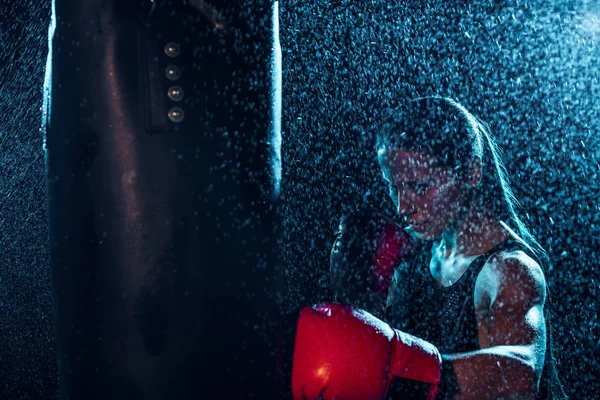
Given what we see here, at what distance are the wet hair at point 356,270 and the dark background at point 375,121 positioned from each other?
4.12 feet

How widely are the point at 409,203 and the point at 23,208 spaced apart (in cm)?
217

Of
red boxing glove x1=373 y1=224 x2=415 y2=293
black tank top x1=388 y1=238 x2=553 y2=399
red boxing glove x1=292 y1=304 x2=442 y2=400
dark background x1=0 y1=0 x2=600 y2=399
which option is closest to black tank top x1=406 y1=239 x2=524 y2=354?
black tank top x1=388 y1=238 x2=553 y2=399

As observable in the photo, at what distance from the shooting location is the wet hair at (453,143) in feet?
3.97

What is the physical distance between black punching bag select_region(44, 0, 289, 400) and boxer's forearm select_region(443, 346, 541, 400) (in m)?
0.35

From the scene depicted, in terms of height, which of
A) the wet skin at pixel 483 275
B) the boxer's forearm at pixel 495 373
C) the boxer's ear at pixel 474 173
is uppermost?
the boxer's ear at pixel 474 173

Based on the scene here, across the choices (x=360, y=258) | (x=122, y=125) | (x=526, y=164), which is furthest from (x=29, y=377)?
(x=526, y=164)

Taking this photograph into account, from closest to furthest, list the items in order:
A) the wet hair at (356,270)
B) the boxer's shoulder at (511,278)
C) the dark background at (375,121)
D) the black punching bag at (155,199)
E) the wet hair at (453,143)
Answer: the black punching bag at (155,199) → the boxer's shoulder at (511,278) → the wet hair at (356,270) → the wet hair at (453,143) → the dark background at (375,121)

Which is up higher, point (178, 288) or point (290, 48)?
point (290, 48)

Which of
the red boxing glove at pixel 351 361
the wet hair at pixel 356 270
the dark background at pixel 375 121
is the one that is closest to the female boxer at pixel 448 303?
the red boxing glove at pixel 351 361

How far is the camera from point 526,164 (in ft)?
9.86

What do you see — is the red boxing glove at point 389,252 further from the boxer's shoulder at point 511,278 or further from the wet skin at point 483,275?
the boxer's shoulder at point 511,278

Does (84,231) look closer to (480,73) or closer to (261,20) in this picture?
(261,20)

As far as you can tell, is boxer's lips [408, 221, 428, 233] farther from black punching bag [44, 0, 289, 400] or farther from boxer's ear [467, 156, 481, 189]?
black punching bag [44, 0, 289, 400]

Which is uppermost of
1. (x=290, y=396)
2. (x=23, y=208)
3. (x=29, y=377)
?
(x=23, y=208)
